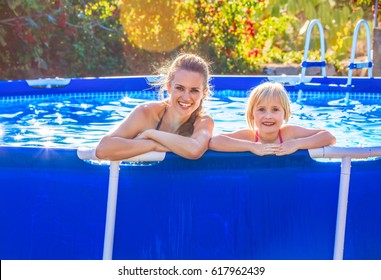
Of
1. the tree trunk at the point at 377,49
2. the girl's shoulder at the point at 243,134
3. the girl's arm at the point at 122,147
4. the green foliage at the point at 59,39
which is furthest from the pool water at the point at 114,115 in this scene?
the girl's arm at the point at 122,147

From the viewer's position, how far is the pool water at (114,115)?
21.2 feet

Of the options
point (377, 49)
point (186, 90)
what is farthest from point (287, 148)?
point (377, 49)

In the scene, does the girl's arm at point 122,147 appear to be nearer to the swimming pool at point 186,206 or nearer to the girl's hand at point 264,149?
the swimming pool at point 186,206

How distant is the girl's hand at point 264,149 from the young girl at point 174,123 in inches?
9.5

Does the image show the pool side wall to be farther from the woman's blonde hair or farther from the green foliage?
the green foliage

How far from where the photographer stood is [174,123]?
14.5ft

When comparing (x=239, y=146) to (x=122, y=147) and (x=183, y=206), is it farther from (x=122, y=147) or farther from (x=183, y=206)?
(x=122, y=147)

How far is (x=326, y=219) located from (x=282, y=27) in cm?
872

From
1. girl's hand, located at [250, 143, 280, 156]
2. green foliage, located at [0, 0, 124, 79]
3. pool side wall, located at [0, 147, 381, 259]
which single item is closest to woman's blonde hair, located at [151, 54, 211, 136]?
pool side wall, located at [0, 147, 381, 259]

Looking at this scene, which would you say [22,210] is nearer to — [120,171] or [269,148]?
[120,171]

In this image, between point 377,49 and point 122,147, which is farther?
point 377,49

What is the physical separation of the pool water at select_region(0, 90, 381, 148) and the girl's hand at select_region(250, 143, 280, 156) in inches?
96.6

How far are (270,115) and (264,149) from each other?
0.39 m

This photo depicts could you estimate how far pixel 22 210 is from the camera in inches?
156
